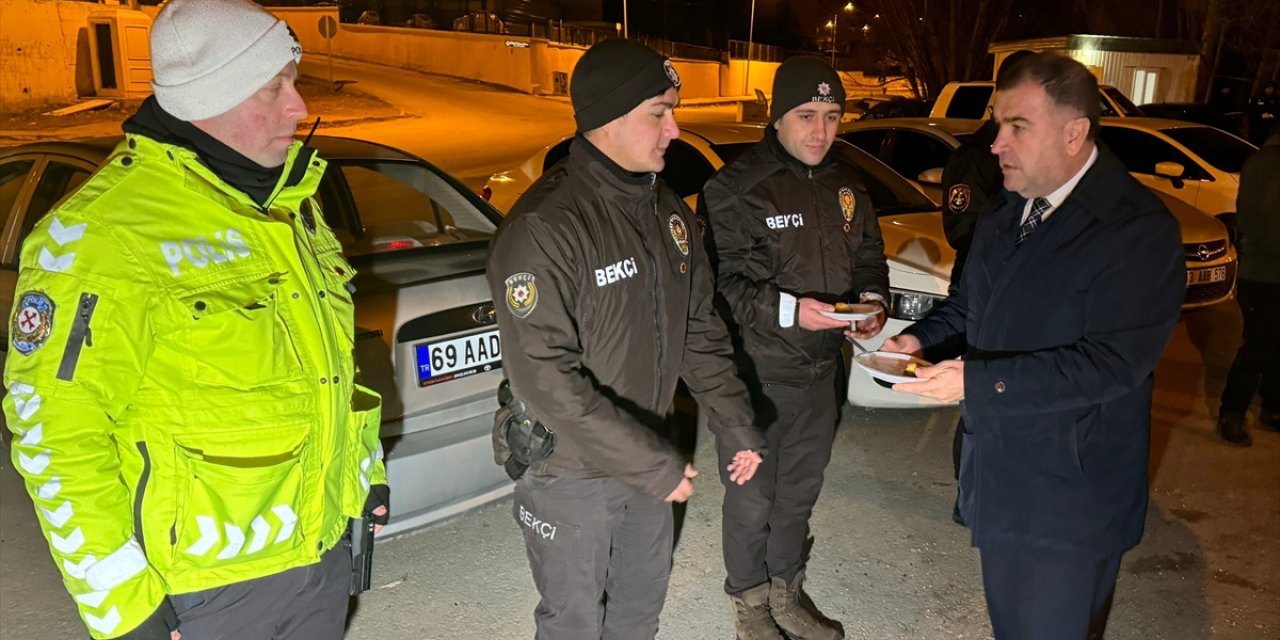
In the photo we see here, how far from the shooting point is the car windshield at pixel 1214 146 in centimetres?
837

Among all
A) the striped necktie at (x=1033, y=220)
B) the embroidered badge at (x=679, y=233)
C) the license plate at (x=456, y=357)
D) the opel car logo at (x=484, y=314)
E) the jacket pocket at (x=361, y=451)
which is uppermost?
the striped necktie at (x=1033, y=220)

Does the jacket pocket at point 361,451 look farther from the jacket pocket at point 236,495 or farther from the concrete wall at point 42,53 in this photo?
the concrete wall at point 42,53

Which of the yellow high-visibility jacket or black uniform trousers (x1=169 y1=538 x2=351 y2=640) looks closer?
the yellow high-visibility jacket

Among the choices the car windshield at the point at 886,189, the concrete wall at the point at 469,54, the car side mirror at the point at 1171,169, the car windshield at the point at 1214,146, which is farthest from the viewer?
the concrete wall at the point at 469,54

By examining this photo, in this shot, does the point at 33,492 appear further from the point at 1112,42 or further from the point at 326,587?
the point at 1112,42

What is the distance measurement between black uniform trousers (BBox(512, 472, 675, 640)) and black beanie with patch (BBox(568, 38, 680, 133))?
905 mm

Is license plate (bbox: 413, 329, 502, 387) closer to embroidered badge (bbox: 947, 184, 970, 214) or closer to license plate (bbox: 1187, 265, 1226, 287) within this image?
embroidered badge (bbox: 947, 184, 970, 214)

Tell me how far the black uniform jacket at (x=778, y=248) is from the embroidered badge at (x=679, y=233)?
0.59 m

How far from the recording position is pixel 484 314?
10.4 feet

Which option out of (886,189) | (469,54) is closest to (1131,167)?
(886,189)

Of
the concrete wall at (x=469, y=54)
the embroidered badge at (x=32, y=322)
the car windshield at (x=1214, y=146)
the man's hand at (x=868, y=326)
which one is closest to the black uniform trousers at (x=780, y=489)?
the man's hand at (x=868, y=326)

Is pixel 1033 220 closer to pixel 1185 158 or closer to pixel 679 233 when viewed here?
pixel 679 233

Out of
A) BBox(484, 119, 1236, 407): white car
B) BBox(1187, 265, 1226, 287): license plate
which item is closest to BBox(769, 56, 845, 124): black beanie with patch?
BBox(484, 119, 1236, 407): white car

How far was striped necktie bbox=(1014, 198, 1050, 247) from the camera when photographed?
212 cm
